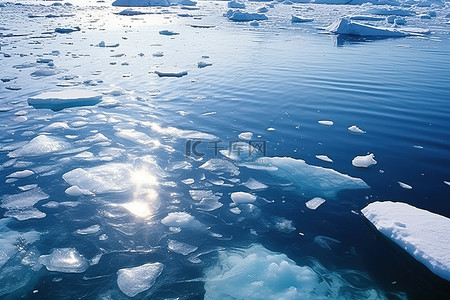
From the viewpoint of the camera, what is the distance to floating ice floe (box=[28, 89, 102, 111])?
26.6ft

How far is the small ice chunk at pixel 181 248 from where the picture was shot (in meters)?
3.68

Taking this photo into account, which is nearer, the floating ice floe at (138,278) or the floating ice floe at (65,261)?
the floating ice floe at (138,278)

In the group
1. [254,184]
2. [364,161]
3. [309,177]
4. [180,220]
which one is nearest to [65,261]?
[180,220]

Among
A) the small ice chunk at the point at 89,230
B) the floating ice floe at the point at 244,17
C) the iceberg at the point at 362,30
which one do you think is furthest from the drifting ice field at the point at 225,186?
Answer: the floating ice floe at the point at 244,17

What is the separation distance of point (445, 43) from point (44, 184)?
64.7ft

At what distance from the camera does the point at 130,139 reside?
6426mm

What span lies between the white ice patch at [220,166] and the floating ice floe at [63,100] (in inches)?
174

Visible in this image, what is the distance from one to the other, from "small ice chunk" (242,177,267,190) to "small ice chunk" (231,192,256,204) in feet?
0.80

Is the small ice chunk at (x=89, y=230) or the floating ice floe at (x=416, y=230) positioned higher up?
the floating ice floe at (x=416, y=230)

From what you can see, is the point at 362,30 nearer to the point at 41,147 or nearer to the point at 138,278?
the point at 41,147

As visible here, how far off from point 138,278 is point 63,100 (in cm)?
624

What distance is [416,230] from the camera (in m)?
3.60

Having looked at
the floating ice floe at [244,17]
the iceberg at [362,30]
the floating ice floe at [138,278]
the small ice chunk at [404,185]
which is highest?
the floating ice floe at [244,17]

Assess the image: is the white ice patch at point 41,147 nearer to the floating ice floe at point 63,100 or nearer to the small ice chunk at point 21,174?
the small ice chunk at point 21,174
